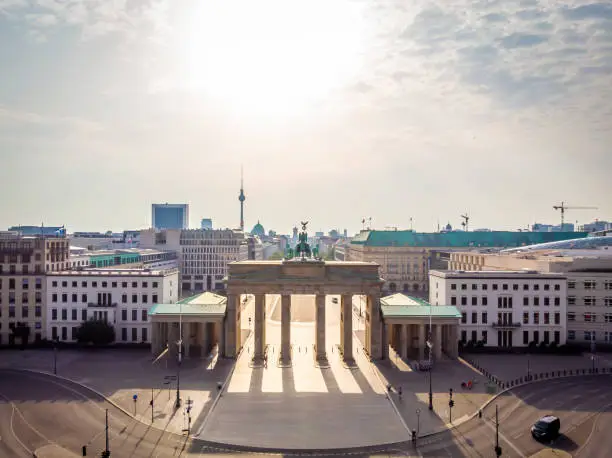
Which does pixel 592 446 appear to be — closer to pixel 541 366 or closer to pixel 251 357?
pixel 541 366

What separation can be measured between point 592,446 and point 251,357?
194ft

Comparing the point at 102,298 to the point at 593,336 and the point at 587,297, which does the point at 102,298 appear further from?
the point at 593,336

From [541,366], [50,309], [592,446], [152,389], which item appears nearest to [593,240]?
[541,366]

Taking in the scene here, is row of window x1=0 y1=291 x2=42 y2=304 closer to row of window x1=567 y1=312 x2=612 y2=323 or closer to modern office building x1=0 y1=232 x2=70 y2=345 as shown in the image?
modern office building x1=0 y1=232 x2=70 y2=345

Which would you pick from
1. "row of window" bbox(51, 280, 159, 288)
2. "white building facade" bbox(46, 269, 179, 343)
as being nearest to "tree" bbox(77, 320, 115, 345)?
"white building facade" bbox(46, 269, 179, 343)

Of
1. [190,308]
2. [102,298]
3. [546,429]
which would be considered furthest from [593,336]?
[102,298]

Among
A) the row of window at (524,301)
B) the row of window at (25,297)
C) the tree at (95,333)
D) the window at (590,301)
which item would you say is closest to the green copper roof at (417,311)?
the row of window at (524,301)

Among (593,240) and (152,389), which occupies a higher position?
(593,240)

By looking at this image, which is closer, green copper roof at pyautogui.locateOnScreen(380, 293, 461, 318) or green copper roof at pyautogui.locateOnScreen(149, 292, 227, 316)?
green copper roof at pyautogui.locateOnScreen(380, 293, 461, 318)

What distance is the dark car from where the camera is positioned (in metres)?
61.0

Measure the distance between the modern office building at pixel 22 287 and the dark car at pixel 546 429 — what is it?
321ft

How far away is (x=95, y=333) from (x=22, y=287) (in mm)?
21314

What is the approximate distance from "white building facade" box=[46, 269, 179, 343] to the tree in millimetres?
4172

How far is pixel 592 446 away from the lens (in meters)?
60.0
